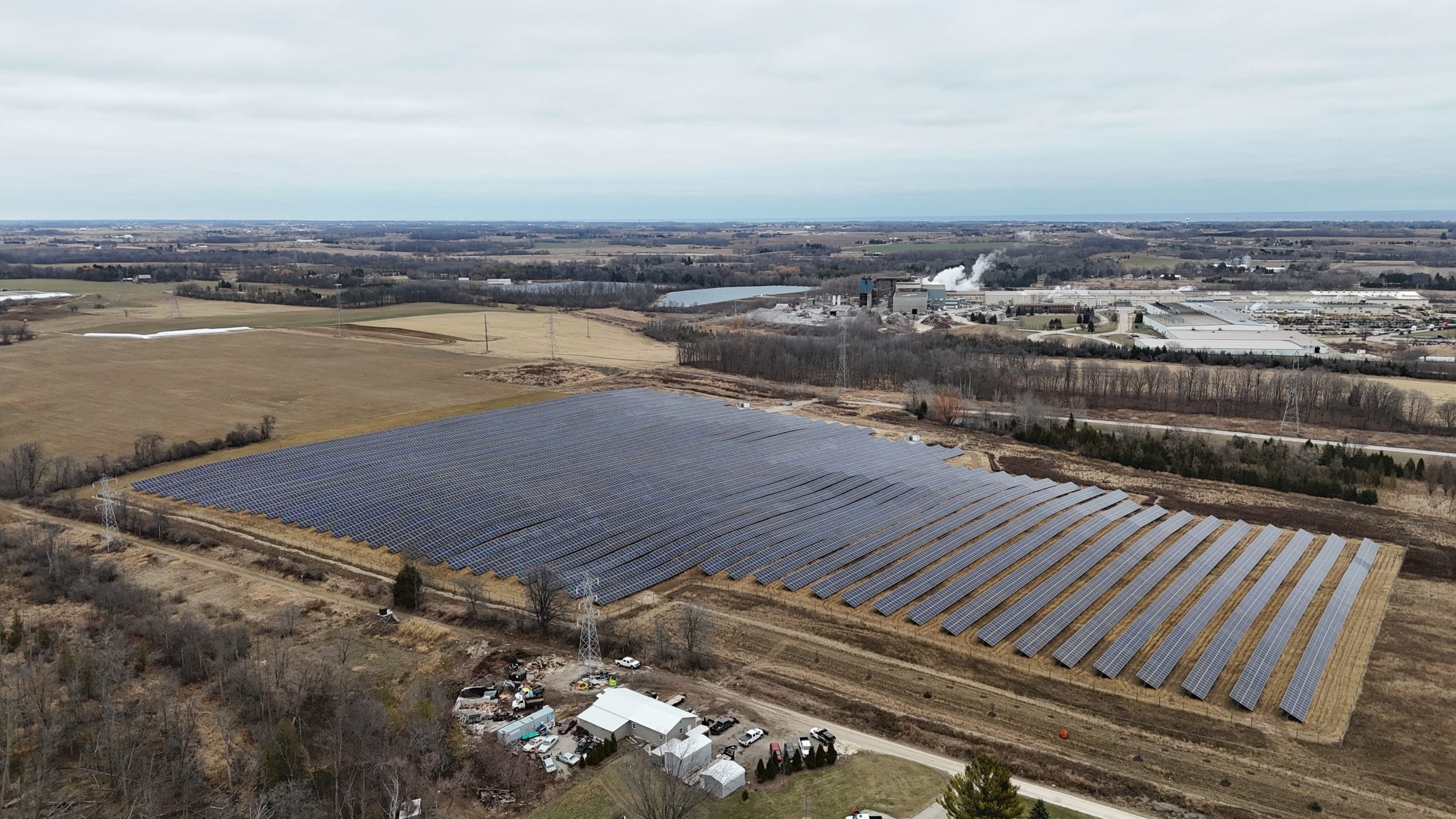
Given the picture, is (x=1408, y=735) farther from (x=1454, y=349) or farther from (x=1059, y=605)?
(x=1454, y=349)

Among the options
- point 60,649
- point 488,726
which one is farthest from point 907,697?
point 60,649

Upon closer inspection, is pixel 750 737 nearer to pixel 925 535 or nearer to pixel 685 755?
pixel 685 755

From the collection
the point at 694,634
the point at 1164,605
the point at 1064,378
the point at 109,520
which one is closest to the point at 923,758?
the point at 694,634

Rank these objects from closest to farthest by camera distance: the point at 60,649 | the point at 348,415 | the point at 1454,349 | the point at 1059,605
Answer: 1. the point at 60,649
2. the point at 1059,605
3. the point at 348,415
4. the point at 1454,349

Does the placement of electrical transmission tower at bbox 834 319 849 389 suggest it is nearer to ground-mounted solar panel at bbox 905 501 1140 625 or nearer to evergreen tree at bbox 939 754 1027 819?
ground-mounted solar panel at bbox 905 501 1140 625

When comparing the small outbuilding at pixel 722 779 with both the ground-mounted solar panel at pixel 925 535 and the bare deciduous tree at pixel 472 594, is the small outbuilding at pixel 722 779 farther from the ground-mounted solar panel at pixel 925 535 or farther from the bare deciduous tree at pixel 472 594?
the bare deciduous tree at pixel 472 594
